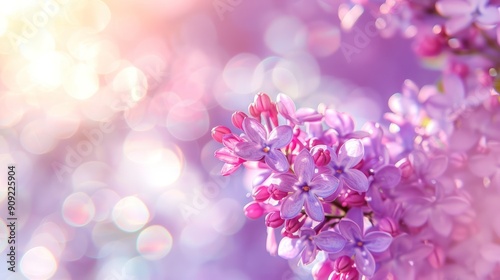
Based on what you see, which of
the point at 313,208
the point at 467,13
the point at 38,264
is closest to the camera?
the point at 313,208

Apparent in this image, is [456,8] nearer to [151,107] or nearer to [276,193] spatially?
[276,193]

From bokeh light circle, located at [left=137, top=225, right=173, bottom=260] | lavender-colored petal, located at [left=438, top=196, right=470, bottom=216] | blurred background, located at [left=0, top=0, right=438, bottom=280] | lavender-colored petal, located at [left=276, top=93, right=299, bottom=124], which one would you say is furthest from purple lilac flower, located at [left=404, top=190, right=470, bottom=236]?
bokeh light circle, located at [left=137, top=225, right=173, bottom=260]

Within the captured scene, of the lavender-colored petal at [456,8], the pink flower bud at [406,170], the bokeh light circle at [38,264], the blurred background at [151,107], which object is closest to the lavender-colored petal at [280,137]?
the pink flower bud at [406,170]

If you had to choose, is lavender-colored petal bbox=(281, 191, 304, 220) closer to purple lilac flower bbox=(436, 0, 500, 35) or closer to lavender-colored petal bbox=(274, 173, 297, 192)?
lavender-colored petal bbox=(274, 173, 297, 192)

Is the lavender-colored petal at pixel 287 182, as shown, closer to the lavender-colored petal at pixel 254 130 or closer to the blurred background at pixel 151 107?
the lavender-colored petal at pixel 254 130

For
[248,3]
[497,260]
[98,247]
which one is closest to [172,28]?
[248,3]

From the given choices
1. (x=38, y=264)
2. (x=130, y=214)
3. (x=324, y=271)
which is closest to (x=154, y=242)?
(x=130, y=214)
